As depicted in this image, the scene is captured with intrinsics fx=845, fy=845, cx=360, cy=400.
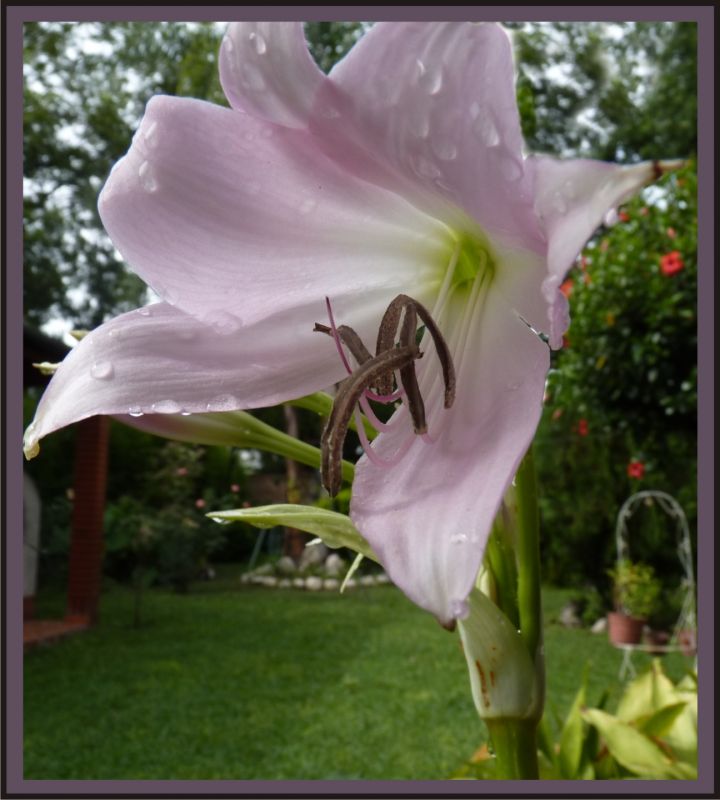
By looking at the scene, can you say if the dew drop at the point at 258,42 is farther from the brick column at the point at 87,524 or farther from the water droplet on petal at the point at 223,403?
the brick column at the point at 87,524

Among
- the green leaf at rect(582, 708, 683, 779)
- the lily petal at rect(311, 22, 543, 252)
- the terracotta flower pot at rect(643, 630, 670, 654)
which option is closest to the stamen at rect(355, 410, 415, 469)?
the lily petal at rect(311, 22, 543, 252)

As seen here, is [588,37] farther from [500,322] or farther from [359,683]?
[500,322]

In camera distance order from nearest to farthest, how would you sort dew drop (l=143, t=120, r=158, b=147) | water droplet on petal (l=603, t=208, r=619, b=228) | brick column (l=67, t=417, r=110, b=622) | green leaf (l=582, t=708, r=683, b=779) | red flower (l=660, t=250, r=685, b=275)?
water droplet on petal (l=603, t=208, r=619, b=228) < dew drop (l=143, t=120, r=158, b=147) < green leaf (l=582, t=708, r=683, b=779) < red flower (l=660, t=250, r=685, b=275) < brick column (l=67, t=417, r=110, b=622)

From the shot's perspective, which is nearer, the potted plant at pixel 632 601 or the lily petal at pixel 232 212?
the lily petal at pixel 232 212

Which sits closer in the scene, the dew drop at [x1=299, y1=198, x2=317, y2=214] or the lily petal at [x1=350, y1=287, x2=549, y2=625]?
the lily petal at [x1=350, y1=287, x2=549, y2=625]

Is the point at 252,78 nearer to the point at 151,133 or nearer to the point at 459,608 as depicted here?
the point at 151,133

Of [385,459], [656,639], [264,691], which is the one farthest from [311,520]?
[656,639]

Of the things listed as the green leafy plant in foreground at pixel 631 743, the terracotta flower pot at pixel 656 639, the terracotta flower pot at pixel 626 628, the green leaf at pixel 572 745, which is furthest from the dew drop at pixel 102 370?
the terracotta flower pot at pixel 656 639

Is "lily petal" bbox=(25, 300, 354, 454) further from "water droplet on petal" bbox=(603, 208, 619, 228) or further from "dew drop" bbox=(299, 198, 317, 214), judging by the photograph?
Result: "water droplet on petal" bbox=(603, 208, 619, 228)
